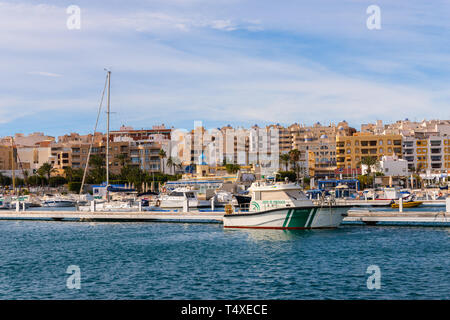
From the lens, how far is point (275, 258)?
2911 centimetres

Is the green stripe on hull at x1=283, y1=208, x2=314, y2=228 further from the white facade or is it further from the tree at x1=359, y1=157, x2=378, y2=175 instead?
the white facade

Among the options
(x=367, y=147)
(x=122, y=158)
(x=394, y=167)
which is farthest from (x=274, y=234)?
(x=122, y=158)

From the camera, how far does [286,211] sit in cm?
4009

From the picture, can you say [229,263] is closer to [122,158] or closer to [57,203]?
[57,203]

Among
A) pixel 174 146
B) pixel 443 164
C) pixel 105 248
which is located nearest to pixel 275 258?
pixel 105 248

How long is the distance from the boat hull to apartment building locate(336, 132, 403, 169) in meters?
114

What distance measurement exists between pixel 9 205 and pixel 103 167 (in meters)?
51.7

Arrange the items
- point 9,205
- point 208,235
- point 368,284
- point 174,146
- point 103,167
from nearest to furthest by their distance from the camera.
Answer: point 368,284 < point 208,235 < point 9,205 < point 103,167 < point 174,146

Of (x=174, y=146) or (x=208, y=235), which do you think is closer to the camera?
(x=208, y=235)

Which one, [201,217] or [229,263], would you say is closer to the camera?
[229,263]

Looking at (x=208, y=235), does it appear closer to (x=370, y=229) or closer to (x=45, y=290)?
(x=370, y=229)

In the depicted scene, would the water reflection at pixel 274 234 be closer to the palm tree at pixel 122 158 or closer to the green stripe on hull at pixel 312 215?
the green stripe on hull at pixel 312 215

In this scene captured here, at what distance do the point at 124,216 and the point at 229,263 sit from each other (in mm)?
26152

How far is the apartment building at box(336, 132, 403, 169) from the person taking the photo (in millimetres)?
153000
